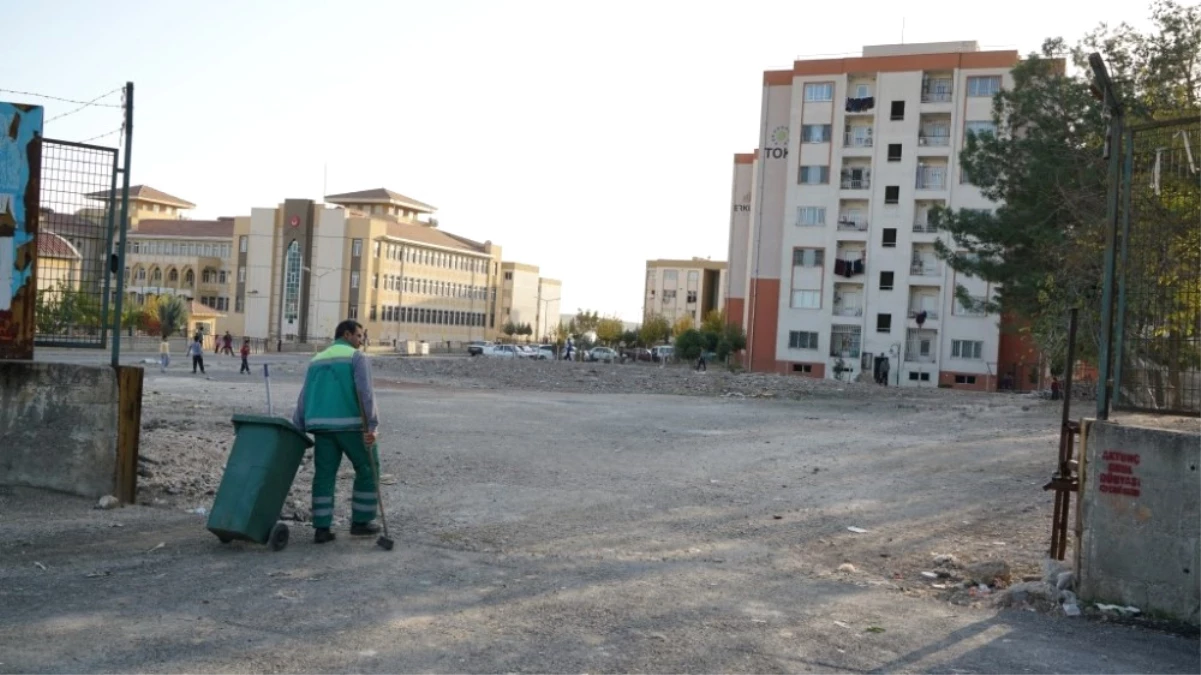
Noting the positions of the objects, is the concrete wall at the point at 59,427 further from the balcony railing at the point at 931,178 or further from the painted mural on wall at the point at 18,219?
the balcony railing at the point at 931,178

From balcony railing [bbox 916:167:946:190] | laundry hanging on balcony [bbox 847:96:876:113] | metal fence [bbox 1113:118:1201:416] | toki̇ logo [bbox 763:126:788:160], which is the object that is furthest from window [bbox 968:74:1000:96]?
metal fence [bbox 1113:118:1201:416]

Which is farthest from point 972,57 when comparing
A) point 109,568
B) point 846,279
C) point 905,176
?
point 109,568

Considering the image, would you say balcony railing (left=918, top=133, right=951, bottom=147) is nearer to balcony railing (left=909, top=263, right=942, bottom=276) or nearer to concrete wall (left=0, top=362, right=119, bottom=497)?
balcony railing (left=909, top=263, right=942, bottom=276)

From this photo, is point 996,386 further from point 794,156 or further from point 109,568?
point 109,568

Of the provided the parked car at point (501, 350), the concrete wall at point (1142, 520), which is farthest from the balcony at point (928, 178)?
the concrete wall at point (1142, 520)

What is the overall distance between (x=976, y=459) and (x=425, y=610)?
12389 millimetres

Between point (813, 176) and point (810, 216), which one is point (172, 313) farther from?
point (813, 176)

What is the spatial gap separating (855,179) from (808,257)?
18.4ft

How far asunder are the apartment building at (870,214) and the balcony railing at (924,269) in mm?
61

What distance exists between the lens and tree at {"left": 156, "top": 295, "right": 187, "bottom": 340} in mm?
90812

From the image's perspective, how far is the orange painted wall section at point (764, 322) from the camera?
76.8m

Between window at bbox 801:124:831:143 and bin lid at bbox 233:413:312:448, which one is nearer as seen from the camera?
bin lid at bbox 233:413:312:448

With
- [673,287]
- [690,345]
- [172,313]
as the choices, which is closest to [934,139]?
[690,345]

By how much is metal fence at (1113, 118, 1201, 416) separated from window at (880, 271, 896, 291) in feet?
218
